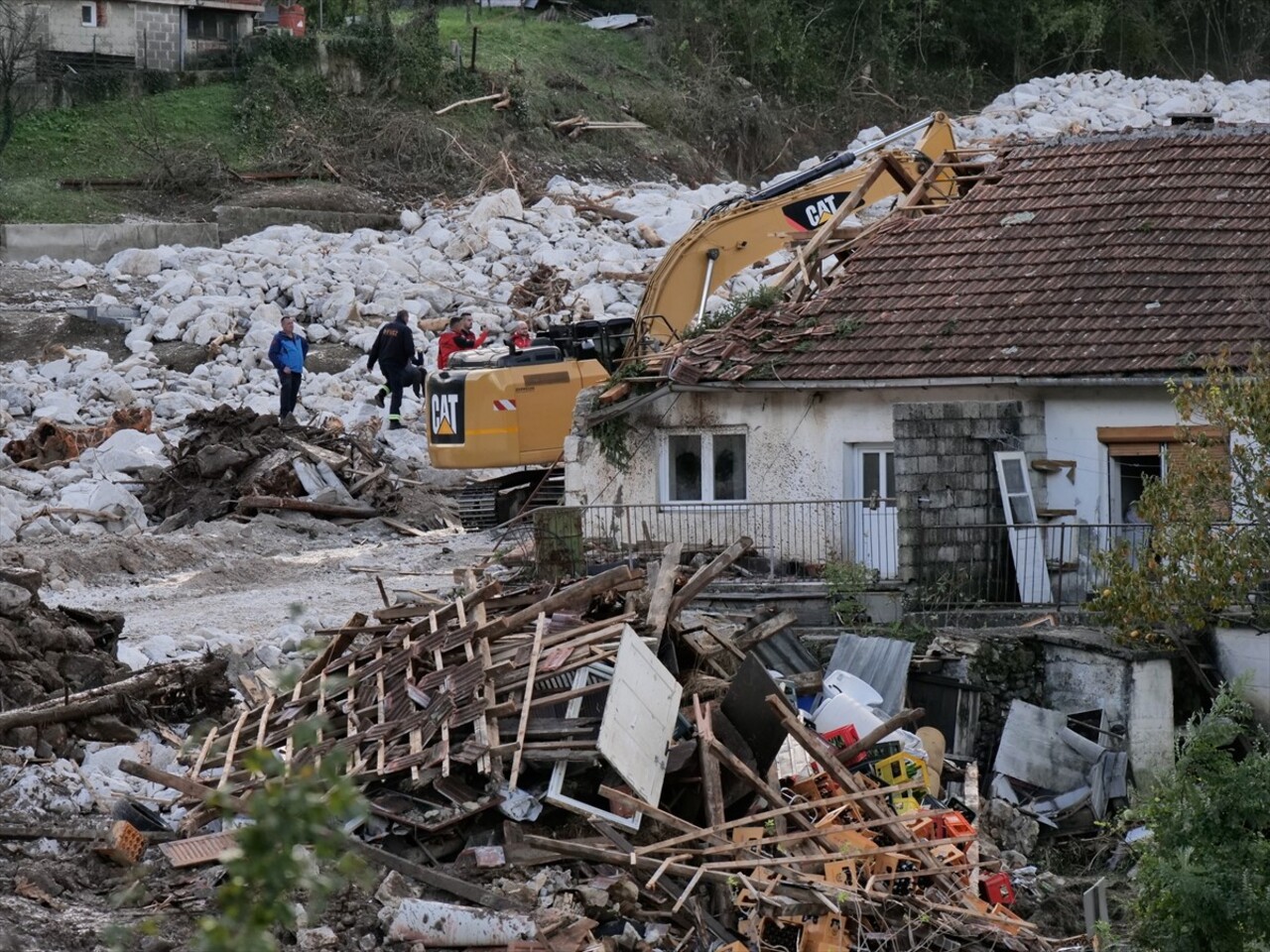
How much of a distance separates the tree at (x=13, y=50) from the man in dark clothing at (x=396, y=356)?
1713 centimetres

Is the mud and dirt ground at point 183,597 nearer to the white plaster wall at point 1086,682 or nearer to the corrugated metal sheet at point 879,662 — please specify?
the corrugated metal sheet at point 879,662

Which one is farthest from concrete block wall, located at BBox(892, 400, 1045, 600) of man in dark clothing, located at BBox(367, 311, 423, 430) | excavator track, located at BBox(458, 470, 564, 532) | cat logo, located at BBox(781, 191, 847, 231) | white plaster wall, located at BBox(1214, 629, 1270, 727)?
man in dark clothing, located at BBox(367, 311, 423, 430)

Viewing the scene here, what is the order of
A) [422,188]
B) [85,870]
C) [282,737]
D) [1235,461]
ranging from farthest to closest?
[422,188], [1235,461], [282,737], [85,870]

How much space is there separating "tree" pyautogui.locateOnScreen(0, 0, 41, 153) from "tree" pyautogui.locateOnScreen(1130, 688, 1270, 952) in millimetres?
34267

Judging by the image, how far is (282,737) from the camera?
43.4 ft

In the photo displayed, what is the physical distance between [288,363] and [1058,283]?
1165 centimetres

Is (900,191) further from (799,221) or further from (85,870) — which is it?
(85,870)

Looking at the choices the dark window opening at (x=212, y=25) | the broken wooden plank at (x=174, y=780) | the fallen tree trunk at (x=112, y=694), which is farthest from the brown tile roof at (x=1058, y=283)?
the dark window opening at (x=212, y=25)

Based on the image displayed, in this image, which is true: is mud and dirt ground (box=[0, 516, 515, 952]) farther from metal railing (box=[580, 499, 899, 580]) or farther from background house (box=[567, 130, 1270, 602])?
background house (box=[567, 130, 1270, 602])

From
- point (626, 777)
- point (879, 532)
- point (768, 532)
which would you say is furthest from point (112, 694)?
point (879, 532)

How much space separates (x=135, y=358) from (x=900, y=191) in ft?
44.6

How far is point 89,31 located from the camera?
43.1 metres

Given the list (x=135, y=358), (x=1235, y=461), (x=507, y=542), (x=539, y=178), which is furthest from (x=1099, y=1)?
(x=1235, y=461)

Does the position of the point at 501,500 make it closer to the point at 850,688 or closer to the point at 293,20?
the point at 850,688
